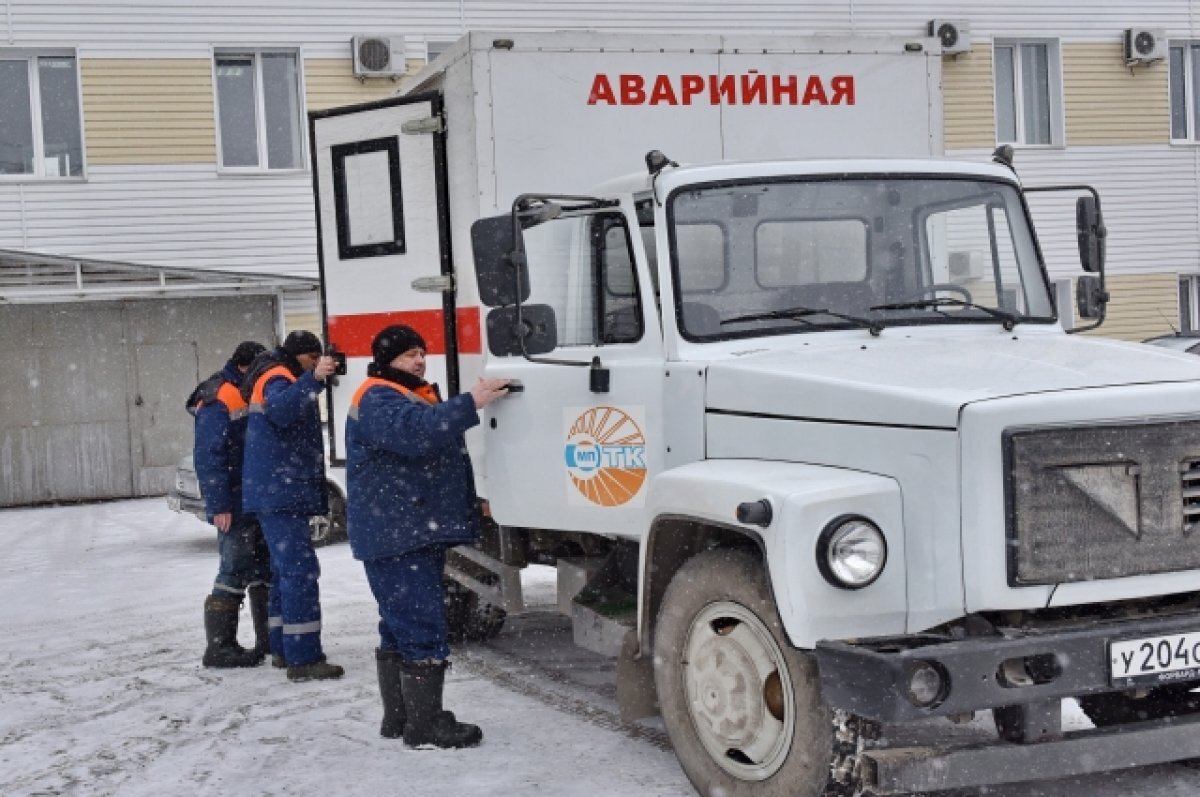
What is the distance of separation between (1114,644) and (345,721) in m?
3.78

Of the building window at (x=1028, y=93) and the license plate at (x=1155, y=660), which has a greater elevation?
the building window at (x=1028, y=93)

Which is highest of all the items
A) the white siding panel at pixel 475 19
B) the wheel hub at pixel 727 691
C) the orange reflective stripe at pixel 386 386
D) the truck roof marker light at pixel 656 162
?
the white siding panel at pixel 475 19

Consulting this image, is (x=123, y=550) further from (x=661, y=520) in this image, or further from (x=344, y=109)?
(x=661, y=520)

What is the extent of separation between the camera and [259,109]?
20.3m

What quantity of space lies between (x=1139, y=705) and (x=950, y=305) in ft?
5.57

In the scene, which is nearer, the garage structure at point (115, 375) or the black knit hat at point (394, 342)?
the black knit hat at point (394, 342)

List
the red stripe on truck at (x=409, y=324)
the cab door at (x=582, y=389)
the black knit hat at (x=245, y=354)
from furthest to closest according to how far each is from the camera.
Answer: the black knit hat at (x=245, y=354), the red stripe on truck at (x=409, y=324), the cab door at (x=582, y=389)

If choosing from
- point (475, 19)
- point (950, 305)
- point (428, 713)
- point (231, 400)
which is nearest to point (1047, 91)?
point (475, 19)

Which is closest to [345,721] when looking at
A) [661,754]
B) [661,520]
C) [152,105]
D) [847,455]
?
[661,754]

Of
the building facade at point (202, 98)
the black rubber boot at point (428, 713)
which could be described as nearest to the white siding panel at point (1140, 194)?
the building facade at point (202, 98)

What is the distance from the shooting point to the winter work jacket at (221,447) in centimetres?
851

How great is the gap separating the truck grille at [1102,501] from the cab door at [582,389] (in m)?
1.54

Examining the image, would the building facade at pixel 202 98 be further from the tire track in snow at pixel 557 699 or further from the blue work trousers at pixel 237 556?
the tire track in snow at pixel 557 699

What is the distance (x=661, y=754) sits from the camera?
6.20 metres
